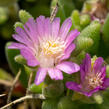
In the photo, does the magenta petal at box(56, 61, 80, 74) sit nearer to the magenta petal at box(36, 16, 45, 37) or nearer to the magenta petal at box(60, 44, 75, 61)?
the magenta petal at box(60, 44, 75, 61)

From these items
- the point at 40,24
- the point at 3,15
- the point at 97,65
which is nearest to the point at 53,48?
the point at 40,24

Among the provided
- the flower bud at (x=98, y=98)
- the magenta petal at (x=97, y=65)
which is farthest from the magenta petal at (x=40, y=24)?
the flower bud at (x=98, y=98)

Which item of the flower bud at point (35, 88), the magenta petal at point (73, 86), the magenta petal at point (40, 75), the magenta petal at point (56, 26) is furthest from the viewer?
the flower bud at point (35, 88)

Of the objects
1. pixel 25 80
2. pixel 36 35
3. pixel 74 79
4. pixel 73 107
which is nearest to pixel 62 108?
pixel 73 107

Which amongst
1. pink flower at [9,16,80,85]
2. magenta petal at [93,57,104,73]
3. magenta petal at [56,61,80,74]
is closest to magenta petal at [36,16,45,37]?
pink flower at [9,16,80,85]

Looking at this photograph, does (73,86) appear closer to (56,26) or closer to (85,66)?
(85,66)

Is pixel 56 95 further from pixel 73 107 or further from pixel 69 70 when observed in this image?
pixel 69 70

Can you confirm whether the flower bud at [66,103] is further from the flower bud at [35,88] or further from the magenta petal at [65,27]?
the magenta petal at [65,27]
